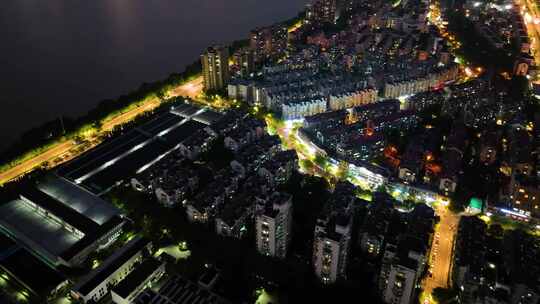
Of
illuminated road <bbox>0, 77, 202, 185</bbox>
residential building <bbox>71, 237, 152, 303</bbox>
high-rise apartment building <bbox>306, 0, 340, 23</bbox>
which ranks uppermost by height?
high-rise apartment building <bbox>306, 0, 340, 23</bbox>

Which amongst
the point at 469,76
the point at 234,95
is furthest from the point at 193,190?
the point at 469,76

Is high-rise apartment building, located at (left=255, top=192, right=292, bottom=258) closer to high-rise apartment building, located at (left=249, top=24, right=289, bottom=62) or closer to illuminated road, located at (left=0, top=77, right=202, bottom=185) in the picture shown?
illuminated road, located at (left=0, top=77, right=202, bottom=185)

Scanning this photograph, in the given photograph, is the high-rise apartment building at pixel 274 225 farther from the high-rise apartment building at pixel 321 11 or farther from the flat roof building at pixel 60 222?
the high-rise apartment building at pixel 321 11

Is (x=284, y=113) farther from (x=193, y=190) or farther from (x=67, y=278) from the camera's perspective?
(x=67, y=278)

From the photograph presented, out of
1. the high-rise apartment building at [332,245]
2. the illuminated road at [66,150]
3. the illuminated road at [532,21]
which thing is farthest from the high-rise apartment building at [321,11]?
the high-rise apartment building at [332,245]

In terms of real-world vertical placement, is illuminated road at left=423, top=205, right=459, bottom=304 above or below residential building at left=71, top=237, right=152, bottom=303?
below

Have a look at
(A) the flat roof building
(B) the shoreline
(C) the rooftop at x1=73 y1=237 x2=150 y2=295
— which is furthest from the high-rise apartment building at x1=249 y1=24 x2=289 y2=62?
(C) the rooftop at x1=73 y1=237 x2=150 y2=295
